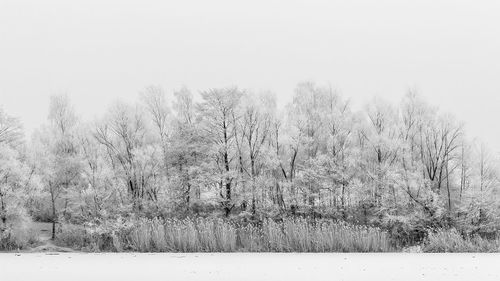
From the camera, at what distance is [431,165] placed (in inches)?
1214

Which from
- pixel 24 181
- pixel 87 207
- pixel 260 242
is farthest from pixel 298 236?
pixel 24 181

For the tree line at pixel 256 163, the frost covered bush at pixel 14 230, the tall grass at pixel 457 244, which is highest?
the tree line at pixel 256 163

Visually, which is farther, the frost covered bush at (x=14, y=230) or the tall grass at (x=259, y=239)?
the frost covered bush at (x=14, y=230)
